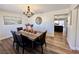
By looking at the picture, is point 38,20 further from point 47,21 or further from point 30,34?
point 30,34

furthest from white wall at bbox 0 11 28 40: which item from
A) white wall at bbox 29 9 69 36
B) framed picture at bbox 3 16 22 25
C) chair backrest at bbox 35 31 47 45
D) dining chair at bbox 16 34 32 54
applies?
chair backrest at bbox 35 31 47 45

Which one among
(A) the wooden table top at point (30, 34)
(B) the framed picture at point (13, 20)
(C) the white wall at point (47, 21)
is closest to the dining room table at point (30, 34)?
(A) the wooden table top at point (30, 34)

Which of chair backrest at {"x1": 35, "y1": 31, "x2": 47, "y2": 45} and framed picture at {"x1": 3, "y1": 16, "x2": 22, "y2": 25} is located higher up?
framed picture at {"x1": 3, "y1": 16, "x2": 22, "y2": 25}

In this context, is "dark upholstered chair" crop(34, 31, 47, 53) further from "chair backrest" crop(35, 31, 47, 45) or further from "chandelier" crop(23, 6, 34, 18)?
"chandelier" crop(23, 6, 34, 18)

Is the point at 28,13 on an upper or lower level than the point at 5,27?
upper

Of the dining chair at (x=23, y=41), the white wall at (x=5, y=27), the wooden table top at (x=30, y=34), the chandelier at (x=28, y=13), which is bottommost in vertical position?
the dining chair at (x=23, y=41)

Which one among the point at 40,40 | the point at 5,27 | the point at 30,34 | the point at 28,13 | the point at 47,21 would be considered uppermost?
the point at 28,13

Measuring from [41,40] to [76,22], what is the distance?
4.66 feet

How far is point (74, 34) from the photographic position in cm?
371

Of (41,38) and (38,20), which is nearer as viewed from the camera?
(41,38)

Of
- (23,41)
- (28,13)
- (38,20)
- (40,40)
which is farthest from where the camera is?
(28,13)

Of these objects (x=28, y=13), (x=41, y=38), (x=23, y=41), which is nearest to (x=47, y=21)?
(x=41, y=38)

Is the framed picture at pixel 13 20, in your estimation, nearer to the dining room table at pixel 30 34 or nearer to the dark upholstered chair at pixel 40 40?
the dining room table at pixel 30 34
